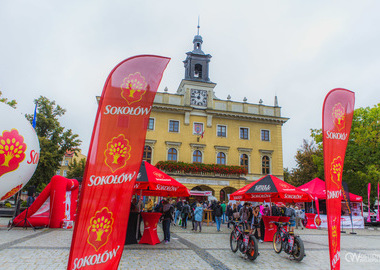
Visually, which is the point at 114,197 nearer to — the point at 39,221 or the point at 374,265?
Answer: the point at 374,265

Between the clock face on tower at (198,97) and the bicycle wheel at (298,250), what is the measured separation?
27.1m

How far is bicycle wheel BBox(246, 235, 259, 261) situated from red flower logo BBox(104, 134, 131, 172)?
17.2ft

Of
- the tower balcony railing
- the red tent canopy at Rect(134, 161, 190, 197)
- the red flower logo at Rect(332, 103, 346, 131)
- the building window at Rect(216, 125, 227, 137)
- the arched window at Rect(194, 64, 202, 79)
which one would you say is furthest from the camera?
the arched window at Rect(194, 64, 202, 79)

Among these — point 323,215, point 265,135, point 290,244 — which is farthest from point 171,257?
point 265,135

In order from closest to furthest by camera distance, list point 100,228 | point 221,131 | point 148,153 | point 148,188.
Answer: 1. point 100,228
2. point 148,188
3. point 148,153
4. point 221,131

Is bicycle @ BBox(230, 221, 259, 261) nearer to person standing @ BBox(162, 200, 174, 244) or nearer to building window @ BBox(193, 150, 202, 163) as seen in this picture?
person standing @ BBox(162, 200, 174, 244)

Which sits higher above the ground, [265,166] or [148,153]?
[148,153]

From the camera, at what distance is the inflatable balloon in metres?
8.92

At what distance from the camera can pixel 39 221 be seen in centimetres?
1337

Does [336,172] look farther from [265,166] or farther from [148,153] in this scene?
[265,166]

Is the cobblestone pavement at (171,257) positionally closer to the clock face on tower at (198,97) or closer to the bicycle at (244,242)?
the bicycle at (244,242)

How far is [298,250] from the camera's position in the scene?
7988 mm

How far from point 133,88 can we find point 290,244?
6615 mm

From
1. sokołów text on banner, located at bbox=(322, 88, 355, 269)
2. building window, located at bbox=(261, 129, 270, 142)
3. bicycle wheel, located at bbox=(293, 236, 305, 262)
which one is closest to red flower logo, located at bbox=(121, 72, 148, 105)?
sokołów text on banner, located at bbox=(322, 88, 355, 269)
